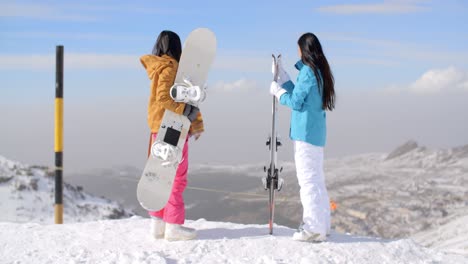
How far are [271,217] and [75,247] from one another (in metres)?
1.67

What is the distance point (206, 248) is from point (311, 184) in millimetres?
993

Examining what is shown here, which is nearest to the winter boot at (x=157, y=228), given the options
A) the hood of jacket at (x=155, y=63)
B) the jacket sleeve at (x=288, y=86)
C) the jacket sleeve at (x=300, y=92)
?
the hood of jacket at (x=155, y=63)

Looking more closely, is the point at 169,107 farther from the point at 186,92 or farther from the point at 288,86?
the point at 288,86

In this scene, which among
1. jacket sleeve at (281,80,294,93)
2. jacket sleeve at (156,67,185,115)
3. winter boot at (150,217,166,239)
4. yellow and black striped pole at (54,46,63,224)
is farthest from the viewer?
yellow and black striped pole at (54,46,63,224)

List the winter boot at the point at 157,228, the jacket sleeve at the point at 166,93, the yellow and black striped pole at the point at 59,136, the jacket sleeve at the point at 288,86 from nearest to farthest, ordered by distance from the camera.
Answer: the jacket sleeve at the point at 166,93
the winter boot at the point at 157,228
the jacket sleeve at the point at 288,86
the yellow and black striped pole at the point at 59,136

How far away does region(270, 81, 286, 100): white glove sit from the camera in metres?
4.30

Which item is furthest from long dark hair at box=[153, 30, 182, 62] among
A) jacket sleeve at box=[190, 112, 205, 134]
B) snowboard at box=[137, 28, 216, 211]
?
jacket sleeve at box=[190, 112, 205, 134]

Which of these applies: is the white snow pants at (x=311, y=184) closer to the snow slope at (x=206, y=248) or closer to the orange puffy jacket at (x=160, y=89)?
the snow slope at (x=206, y=248)

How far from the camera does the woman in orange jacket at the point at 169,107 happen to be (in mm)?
4105

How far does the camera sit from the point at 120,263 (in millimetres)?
3861

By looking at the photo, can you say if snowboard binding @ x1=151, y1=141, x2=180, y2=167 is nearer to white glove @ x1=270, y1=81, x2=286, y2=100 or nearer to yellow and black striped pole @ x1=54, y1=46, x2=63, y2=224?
white glove @ x1=270, y1=81, x2=286, y2=100

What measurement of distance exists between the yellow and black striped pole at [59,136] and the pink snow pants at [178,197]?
187 centimetres

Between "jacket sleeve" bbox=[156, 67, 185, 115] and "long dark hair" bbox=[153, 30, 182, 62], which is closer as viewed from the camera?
"jacket sleeve" bbox=[156, 67, 185, 115]

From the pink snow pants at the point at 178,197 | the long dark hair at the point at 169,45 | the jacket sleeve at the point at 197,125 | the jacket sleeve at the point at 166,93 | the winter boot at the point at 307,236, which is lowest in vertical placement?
the winter boot at the point at 307,236
